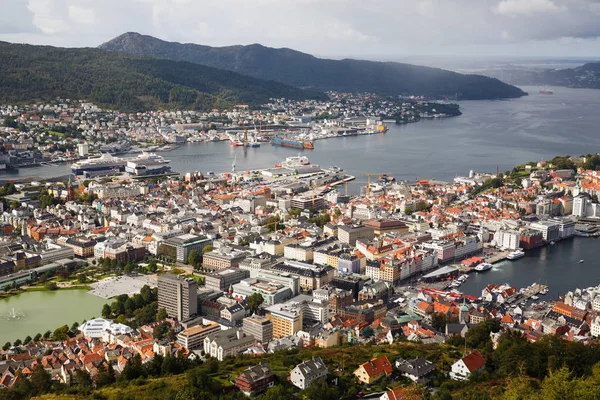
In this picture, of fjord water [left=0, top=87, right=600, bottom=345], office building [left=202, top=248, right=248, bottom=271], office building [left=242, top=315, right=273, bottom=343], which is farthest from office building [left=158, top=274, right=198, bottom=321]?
office building [left=202, top=248, right=248, bottom=271]

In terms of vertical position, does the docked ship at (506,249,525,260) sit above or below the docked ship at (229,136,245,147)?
below

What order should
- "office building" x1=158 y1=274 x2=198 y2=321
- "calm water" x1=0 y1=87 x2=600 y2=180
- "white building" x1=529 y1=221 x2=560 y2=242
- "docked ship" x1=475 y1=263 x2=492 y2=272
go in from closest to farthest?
"office building" x1=158 y1=274 x2=198 y2=321 < "docked ship" x1=475 y1=263 x2=492 y2=272 < "white building" x1=529 y1=221 x2=560 y2=242 < "calm water" x1=0 y1=87 x2=600 y2=180

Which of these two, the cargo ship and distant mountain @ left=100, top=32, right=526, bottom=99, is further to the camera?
distant mountain @ left=100, top=32, right=526, bottom=99

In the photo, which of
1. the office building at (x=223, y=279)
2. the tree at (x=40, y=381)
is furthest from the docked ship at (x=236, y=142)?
the tree at (x=40, y=381)

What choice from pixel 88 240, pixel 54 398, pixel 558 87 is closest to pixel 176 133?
pixel 88 240

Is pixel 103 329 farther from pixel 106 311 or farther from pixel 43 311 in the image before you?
pixel 43 311

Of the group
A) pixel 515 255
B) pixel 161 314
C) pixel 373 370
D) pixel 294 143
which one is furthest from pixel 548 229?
pixel 294 143

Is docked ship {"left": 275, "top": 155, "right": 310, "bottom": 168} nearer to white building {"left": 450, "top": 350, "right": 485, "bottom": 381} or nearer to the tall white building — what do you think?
the tall white building

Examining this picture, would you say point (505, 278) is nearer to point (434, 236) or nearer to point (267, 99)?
point (434, 236)
